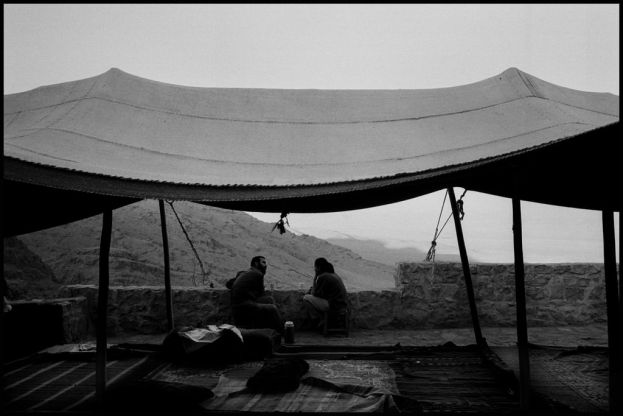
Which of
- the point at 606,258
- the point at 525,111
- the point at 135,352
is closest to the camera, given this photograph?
the point at 606,258

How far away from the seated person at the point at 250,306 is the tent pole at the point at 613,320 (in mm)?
3952

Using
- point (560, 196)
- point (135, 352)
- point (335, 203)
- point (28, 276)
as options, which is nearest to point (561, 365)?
point (560, 196)

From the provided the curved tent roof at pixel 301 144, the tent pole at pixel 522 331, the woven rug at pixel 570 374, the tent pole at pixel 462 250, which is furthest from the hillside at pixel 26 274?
the tent pole at pixel 522 331

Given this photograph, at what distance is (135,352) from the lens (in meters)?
5.37

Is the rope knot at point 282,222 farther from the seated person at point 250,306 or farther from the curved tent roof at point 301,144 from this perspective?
the seated person at point 250,306

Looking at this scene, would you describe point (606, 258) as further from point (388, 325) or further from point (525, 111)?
point (388, 325)

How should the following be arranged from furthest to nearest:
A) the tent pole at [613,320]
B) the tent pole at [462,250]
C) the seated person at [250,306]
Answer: the seated person at [250,306], the tent pole at [462,250], the tent pole at [613,320]

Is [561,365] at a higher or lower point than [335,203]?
lower

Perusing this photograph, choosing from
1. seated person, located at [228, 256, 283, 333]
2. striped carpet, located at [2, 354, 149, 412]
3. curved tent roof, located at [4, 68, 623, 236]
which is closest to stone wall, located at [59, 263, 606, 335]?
seated person, located at [228, 256, 283, 333]

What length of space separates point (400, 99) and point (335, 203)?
1.41 m

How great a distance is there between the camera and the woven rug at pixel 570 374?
3992mm

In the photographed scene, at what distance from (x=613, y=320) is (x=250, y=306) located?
13.1ft

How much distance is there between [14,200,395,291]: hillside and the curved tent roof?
27.7ft

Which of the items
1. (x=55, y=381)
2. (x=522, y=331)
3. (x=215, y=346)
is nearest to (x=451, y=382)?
(x=522, y=331)
